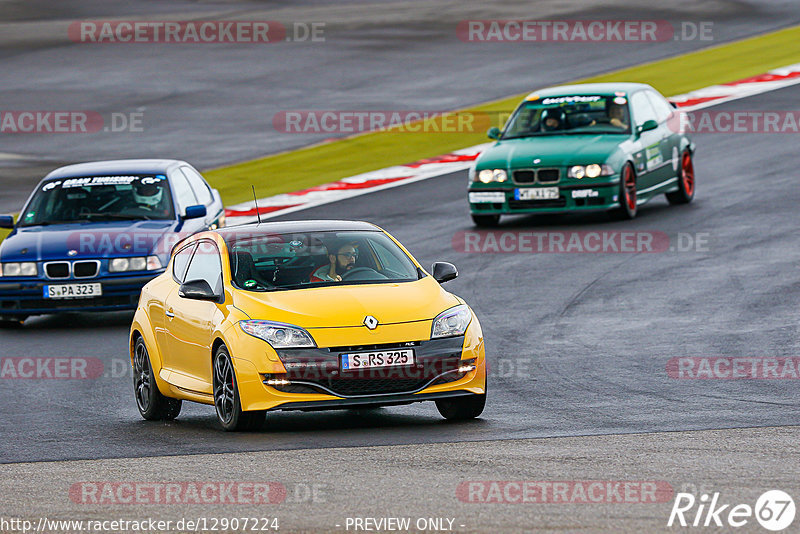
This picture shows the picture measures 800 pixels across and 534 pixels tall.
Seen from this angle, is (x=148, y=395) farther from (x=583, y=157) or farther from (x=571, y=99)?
(x=571, y=99)

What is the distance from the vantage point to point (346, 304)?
10383 mm

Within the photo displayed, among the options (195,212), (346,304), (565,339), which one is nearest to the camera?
(346,304)

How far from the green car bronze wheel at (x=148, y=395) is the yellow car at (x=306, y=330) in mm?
14

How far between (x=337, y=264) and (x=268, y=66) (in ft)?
89.4

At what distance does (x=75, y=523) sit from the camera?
7656 mm

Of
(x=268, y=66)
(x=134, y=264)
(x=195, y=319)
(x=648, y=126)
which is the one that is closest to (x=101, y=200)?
(x=134, y=264)

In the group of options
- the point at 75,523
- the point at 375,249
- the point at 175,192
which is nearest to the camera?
the point at 75,523

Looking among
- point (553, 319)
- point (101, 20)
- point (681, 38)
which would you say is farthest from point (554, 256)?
point (101, 20)

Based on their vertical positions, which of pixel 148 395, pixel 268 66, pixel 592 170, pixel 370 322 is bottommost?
pixel 268 66

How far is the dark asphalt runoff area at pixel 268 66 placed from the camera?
30.2 meters

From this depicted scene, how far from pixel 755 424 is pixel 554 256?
8.89m

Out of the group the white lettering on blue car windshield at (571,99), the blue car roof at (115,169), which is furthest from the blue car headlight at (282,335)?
the white lettering on blue car windshield at (571,99)

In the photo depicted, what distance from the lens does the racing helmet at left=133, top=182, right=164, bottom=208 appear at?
17.2 meters

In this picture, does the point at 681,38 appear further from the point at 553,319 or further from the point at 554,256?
the point at 553,319
